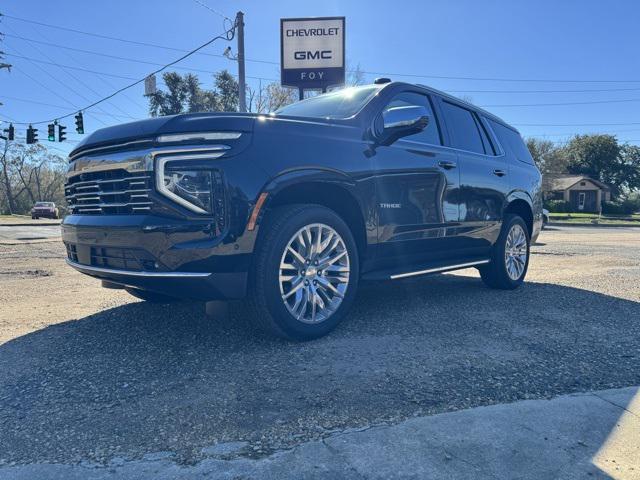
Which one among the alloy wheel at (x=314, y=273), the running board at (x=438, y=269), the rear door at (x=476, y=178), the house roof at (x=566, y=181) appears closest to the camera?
the alloy wheel at (x=314, y=273)

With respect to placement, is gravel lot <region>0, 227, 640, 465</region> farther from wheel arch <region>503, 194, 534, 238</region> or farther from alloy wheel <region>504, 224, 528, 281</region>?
wheel arch <region>503, 194, 534, 238</region>

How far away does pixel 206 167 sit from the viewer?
2.84 meters

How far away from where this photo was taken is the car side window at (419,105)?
13.8ft

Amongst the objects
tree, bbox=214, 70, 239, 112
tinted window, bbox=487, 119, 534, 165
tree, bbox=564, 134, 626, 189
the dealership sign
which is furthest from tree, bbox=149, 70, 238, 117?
tree, bbox=564, 134, 626, 189

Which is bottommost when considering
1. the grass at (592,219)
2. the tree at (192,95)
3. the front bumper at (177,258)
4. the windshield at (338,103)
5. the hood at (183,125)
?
the grass at (592,219)

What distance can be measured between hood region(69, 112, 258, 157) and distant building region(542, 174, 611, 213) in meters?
60.5

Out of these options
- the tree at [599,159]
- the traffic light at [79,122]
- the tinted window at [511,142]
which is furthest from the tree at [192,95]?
the tree at [599,159]

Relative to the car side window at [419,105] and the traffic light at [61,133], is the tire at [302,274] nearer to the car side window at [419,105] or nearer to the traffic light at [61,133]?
the car side window at [419,105]

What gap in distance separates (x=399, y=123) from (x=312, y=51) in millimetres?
16305

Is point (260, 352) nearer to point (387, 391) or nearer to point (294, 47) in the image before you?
point (387, 391)

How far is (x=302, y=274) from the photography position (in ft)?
10.8

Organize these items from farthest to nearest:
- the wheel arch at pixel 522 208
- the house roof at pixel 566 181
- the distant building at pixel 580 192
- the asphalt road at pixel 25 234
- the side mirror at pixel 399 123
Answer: the distant building at pixel 580 192 < the house roof at pixel 566 181 < the asphalt road at pixel 25 234 < the wheel arch at pixel 522 208 < the side mirror at pixel 399 123

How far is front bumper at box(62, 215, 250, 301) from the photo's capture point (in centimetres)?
283

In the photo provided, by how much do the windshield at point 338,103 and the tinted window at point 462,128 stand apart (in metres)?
1.06
